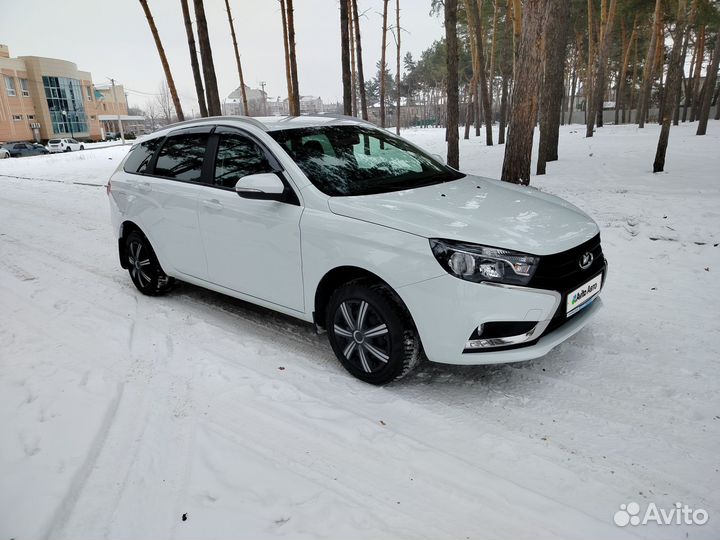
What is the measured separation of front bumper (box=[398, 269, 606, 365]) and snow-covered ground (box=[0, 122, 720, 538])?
0.44 meters

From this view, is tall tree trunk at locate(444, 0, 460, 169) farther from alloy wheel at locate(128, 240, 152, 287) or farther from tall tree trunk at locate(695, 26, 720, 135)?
tall tree trunk at locate(695, 26, 720, 135)

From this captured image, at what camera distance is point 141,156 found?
5.16 m

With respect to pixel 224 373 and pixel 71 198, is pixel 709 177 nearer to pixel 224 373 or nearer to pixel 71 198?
pixel 224 373

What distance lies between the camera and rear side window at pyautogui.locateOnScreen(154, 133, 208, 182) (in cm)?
430

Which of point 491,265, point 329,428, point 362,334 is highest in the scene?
→ point 491,265

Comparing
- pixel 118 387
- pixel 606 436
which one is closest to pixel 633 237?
pixel 606 436

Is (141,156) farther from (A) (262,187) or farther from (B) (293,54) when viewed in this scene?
(B) (293,54)

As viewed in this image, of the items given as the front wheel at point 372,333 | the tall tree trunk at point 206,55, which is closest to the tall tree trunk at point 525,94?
the front wheel at point 372,333

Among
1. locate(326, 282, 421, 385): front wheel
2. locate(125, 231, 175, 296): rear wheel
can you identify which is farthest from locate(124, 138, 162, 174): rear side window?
locate(326, 282, 421, 385): front wheel

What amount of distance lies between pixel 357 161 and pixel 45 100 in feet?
251

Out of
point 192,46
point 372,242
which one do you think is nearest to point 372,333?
point 372,242

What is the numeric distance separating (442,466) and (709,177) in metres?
10.2

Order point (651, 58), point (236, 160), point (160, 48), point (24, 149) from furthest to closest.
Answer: point (24, 149), point (651, 58), point (160, 48), point (236, 160)

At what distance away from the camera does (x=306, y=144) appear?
381 cm
